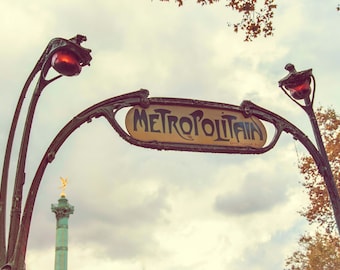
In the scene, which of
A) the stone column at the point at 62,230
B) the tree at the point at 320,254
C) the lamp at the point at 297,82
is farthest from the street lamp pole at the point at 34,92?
the stone column at the point at 62,230

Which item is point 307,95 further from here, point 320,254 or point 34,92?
point 320,254

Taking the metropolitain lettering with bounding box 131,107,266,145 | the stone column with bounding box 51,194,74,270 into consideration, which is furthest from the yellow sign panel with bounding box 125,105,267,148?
the stone column with bounding box 51,194,74,270

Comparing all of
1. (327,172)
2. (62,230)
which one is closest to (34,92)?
(327,172)

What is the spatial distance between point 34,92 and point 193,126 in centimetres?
207

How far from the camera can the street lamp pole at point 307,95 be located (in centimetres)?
704

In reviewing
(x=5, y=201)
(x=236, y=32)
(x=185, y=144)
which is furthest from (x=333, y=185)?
(x=5, y=201)

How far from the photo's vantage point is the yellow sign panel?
600 centimetres

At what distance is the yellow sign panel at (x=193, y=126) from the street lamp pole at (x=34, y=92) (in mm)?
981

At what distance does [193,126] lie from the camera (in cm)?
628

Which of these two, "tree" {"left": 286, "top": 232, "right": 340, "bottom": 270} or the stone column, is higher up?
the stone column

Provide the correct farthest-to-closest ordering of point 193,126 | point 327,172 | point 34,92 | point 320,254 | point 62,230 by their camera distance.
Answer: point 62,230
point 320,254
point 327,172
point 193,126
point 34,92

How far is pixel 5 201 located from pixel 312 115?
183 inches

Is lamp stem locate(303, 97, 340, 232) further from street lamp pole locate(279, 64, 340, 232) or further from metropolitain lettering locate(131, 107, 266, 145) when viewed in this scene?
metropolitain lettering locate(131, 107, 266, 145)

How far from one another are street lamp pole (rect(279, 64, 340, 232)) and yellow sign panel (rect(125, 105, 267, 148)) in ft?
2.83
